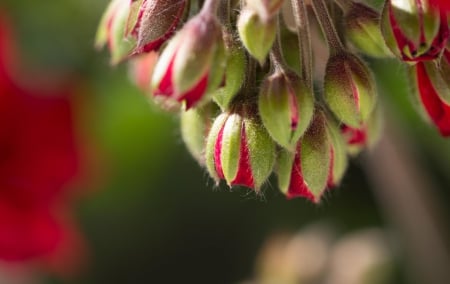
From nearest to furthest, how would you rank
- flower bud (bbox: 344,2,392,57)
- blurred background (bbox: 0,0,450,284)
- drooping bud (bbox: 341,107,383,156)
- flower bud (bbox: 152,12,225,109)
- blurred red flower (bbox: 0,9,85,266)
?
flower bud (bbox: 152,12,225,109) < flower bud (bbox: 344,2,392,57) < drooping bud (bbox: 341,107,383,156) < blurred red flower (bbox: 0,9,85,266) < blurred background (bbox: 0,0,450,284)

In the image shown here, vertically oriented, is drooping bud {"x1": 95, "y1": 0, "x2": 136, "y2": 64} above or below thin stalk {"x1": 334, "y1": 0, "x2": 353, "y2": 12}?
above

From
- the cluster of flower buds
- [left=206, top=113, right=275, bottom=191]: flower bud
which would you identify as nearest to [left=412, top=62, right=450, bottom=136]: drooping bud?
the cluster of flower buds

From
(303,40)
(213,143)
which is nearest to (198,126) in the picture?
(213,143)

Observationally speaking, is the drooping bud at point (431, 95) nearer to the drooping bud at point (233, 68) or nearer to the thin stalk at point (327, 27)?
the thin stalk at point (327, 27)

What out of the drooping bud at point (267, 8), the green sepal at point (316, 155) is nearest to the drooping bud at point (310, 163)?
the green sepal at point (316, 155)

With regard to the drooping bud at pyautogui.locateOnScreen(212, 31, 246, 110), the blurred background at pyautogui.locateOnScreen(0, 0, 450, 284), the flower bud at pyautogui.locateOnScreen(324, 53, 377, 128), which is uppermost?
the drooping bud at pyautogui.locateOnScreen(212, 31, 246, 110)

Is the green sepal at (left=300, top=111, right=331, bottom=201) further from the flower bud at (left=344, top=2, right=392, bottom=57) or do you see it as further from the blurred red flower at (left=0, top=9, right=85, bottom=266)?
the blurred red flower at (left=0, top=9, right=85, bottom=266)
